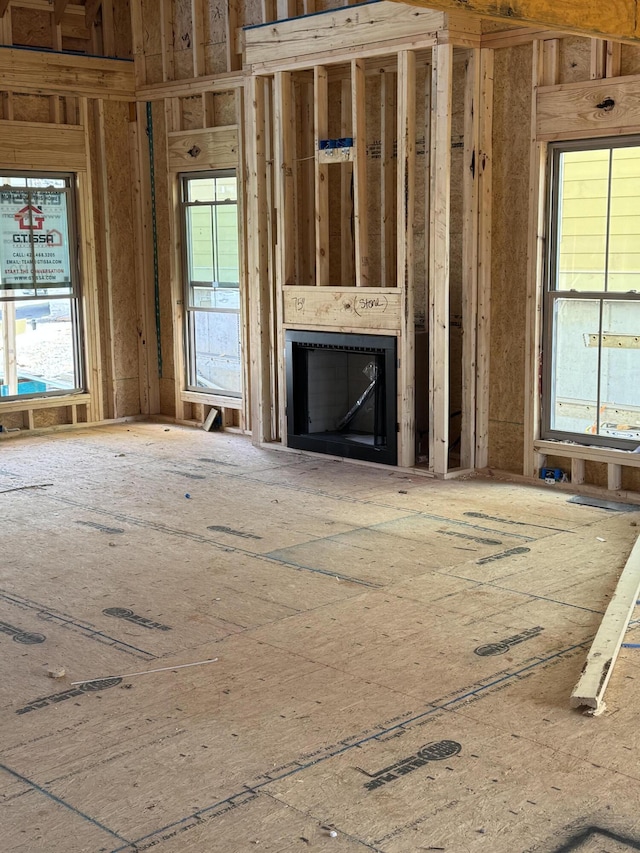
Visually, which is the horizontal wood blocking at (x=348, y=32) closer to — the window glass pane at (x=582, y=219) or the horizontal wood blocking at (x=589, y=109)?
the horizontal wood blocking at (x=589, y=109)

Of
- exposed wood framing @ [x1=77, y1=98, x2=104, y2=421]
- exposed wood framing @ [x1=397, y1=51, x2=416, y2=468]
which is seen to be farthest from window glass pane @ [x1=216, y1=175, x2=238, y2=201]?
exposed wood framing @ [x1=397, y1=51, x2=416, y2=468]

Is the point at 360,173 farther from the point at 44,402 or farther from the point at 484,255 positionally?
the point at 44,402

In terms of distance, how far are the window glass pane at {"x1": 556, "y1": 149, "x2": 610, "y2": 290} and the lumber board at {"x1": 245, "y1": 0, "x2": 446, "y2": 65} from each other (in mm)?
1431

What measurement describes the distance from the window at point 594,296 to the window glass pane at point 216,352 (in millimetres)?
3566

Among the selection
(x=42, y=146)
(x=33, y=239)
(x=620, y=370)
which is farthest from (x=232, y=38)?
(x=620, y=370)

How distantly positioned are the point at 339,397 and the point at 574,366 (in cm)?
247

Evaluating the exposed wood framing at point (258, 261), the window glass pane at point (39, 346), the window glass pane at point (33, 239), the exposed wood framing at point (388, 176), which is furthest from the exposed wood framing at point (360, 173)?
the window glass pane at point (39, 346)

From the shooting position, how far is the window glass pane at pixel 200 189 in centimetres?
1003

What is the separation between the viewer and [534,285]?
742cm

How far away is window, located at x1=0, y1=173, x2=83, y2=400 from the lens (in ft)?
32.4

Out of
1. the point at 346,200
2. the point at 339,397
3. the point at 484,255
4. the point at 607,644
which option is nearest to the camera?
the point at 607,644

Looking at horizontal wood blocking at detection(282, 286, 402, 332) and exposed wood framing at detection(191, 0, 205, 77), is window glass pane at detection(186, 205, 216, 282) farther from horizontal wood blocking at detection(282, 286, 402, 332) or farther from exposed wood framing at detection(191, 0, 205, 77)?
horizontal wood blocking at detection(282, 286, 402, 332)

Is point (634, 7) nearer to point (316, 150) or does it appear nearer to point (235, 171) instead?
point (316, 150)

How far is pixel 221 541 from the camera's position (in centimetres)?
616
